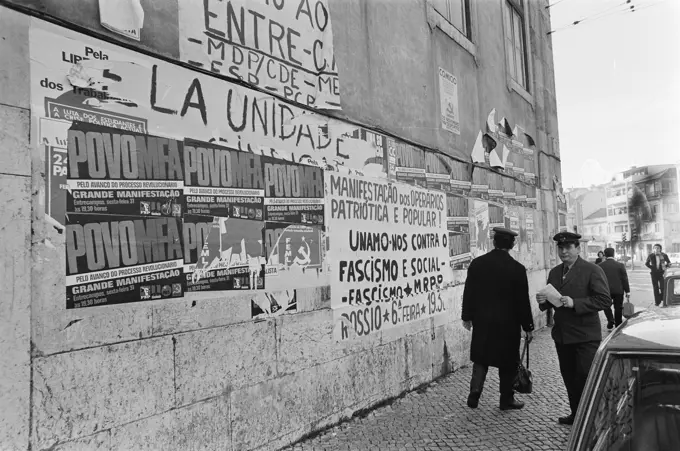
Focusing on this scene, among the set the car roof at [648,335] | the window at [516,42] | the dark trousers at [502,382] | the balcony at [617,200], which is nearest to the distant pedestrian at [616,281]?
the window at [516,42]

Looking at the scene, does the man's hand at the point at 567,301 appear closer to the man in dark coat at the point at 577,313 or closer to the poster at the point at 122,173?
the man in dark coat at the point at 577,313

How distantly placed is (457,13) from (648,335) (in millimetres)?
7675

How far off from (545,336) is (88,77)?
9.61m

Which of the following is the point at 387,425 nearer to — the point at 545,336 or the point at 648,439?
the point at 648,439

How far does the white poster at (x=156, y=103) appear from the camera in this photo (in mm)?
2883

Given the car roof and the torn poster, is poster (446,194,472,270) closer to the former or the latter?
the car roof

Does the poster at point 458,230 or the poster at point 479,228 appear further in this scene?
the poster at point 479,228

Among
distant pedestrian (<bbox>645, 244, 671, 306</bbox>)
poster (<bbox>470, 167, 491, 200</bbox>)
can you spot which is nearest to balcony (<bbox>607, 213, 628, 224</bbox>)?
distant pedestrian (<bbox>645, 244, 671, 306</bbox>)

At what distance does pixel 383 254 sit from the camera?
578cm

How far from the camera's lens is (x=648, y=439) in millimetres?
1979

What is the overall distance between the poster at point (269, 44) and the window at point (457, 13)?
Answer: 338 centimetres

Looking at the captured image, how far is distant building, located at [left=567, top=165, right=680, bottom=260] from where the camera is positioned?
6688 centimetres

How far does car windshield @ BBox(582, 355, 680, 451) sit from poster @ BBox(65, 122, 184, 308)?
8.58 ft

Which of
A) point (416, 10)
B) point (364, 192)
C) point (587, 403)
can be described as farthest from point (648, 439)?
point (416, 10)
